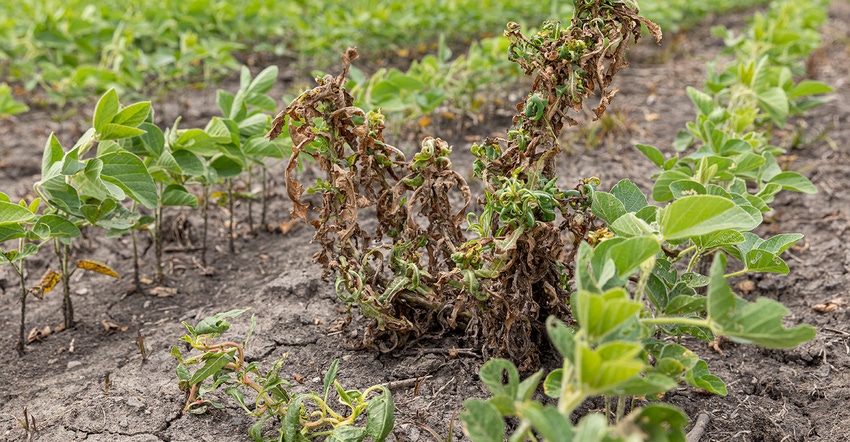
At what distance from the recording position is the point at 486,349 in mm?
1888

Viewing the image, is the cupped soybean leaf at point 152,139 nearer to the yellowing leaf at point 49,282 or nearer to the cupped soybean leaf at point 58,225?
the cupped soybean leaf at point 58,225

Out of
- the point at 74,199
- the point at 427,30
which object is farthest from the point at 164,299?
the point at 427,30

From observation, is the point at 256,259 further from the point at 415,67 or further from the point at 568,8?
the point at 568,8

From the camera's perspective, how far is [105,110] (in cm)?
194

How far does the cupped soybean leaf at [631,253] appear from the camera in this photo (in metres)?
1.24

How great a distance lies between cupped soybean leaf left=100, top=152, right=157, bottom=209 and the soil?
51cm

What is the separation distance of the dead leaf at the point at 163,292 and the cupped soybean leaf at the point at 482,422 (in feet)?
5.63

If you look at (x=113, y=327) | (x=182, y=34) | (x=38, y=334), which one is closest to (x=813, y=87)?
(x=113, y=327)

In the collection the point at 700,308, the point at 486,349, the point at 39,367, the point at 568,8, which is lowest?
the point at 39,367

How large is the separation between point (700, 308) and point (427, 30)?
15.3 ft

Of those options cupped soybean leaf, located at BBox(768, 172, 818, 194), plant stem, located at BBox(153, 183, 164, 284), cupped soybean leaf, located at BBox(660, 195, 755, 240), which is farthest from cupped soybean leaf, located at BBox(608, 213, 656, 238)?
plant stem, located at BBox(153, 183, 164, 284)

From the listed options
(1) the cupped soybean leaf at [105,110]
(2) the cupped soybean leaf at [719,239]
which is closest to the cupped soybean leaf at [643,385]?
(2) the cupped soybean leaf at [719,239]

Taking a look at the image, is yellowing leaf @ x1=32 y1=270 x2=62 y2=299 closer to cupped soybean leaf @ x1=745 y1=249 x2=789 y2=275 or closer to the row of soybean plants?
the row of soybean plants

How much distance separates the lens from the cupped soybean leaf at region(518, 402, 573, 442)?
100 cm
